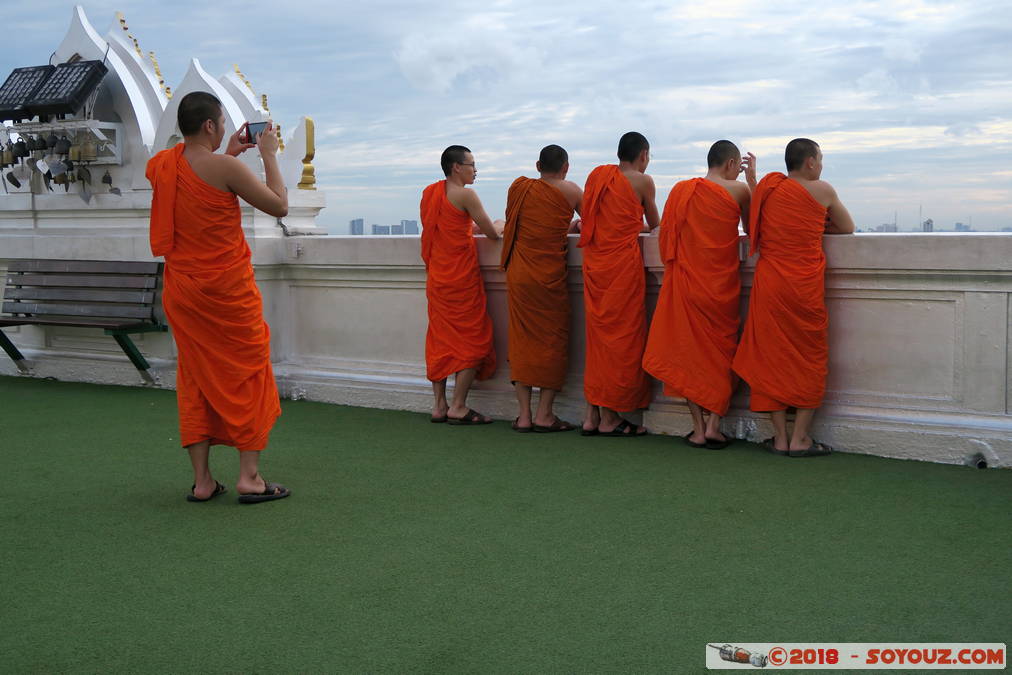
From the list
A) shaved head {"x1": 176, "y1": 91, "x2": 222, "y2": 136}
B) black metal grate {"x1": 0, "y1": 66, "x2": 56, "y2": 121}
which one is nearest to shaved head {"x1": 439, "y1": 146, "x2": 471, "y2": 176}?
shaved head {"x1": 176, "y1": 91, "x2": 222, "y2": 136}

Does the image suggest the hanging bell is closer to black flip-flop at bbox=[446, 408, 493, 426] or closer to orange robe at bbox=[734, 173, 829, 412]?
black flip-flop at bbox=[446, 408, 493, 426]

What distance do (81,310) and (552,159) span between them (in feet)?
13.7

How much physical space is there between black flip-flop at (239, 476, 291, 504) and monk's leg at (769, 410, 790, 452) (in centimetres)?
248

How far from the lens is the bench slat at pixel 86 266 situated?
824cm

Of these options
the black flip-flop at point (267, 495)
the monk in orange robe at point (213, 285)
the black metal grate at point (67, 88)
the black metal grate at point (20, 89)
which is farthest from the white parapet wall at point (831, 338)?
the monk in orange robe at point (213, 285)

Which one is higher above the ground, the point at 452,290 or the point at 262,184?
the point at 262,184

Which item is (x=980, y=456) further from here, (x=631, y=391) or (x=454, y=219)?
(x=454, y=219)

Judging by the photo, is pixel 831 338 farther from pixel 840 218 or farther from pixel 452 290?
pixel 452 290

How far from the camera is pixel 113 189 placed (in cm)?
874

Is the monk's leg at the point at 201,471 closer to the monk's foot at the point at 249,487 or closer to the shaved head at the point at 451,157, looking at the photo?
the monk's foot at the point at 249,487

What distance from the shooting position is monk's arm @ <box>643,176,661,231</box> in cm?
616

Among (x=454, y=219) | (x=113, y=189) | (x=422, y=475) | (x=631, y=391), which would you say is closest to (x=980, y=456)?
(x=631, y=391)

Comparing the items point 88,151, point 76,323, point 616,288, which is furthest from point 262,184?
point 88,151

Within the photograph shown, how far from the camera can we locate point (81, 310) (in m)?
8.48
